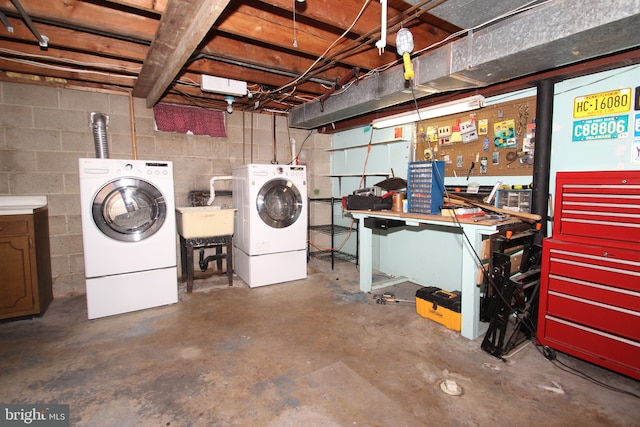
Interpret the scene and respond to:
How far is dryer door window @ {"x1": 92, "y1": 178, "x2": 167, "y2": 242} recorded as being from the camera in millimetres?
2727

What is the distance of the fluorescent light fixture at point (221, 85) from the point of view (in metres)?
2.94

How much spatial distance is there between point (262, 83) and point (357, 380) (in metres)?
2.88

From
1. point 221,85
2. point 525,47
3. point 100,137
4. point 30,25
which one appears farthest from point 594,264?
point 100,137

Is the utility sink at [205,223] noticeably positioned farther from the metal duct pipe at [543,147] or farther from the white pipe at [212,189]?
the metal duct pipe at [543,147]

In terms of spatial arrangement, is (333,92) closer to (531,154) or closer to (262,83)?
(262,83)

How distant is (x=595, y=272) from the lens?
188cm

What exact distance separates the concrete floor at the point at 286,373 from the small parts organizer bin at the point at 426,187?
3.35ft

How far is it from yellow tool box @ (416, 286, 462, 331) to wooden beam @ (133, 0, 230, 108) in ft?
8.64

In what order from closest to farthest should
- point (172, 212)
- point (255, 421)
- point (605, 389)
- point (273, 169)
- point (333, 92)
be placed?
point (255, 421), point (605, 389), point (172, 212), point (333, 92), point (273, 169)

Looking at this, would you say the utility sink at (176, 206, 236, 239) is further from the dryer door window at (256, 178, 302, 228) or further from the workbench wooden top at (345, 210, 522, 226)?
the workbench wooden top at (345, 210, 522, 226)

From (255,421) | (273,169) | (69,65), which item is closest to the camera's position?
(255,421)

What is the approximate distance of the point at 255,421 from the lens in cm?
159

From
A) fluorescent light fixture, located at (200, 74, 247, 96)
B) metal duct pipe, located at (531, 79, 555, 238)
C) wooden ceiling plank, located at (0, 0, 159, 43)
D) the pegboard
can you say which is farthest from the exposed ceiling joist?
wooden ceiling plank, located at (0, 0, 159, 43)

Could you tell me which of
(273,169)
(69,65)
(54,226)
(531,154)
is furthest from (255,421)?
(69,65)
